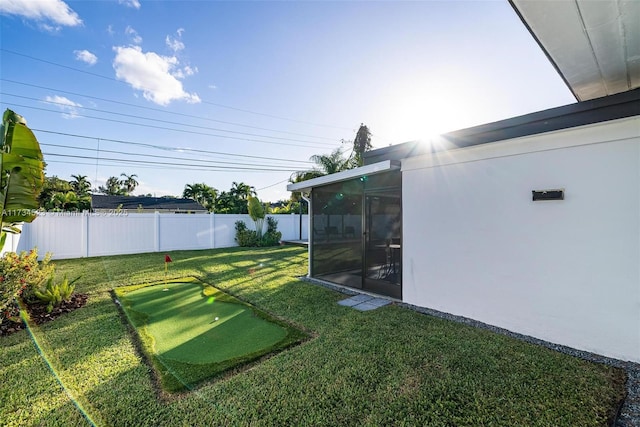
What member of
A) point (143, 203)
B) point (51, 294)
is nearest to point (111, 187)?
point (143, 203)

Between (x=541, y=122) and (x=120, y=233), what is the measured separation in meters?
15.4

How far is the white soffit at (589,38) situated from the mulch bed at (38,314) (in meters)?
7.94

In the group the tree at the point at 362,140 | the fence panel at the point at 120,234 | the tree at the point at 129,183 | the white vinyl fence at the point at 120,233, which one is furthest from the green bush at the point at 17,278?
the tree at the point at 129,183

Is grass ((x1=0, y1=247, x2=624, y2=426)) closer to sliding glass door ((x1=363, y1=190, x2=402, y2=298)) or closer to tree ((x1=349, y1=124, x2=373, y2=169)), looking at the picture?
sliding glass door ((x1=363, y1=190, x2=402, y2=298))

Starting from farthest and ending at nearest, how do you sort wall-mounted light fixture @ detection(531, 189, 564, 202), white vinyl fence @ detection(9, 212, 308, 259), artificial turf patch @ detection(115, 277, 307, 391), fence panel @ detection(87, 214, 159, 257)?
fence panel @ detection(87, 214, 159, 257), white vinyl fence @ detection(9, 212, 308, 259), wall-mounted light fixture @ detection(531, 189, 564, 202), artificial turf patch @ detection(115, 277, 307, 391)

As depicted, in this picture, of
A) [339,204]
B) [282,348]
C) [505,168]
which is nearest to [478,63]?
[505,168]

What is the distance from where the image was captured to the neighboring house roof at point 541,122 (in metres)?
3.40

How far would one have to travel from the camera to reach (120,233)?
495 inches

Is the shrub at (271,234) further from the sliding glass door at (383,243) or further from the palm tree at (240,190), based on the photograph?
the palm tree at (240,190)

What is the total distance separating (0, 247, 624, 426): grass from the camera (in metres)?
2.46

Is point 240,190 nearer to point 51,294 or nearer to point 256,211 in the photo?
point 256,211

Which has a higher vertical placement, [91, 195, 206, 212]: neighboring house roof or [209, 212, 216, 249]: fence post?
[91, 195, 206, 212]: neighboring house roof

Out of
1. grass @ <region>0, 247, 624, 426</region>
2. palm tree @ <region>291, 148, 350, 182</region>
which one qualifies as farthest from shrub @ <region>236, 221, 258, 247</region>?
grass @ <region>0, 247, 624, 426</region>

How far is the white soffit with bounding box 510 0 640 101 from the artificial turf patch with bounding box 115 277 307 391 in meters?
4.73
